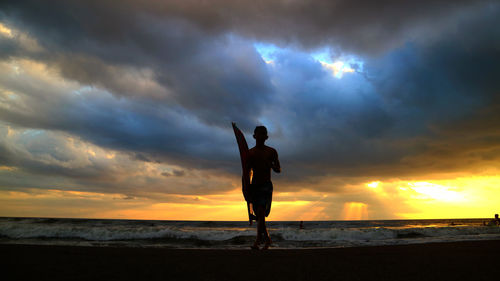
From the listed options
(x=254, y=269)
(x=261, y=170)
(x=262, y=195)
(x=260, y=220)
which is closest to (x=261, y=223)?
(x=260, y=220)

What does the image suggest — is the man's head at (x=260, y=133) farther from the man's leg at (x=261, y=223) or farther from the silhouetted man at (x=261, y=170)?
the man's leg at (x=261, y=223)

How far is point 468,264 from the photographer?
2.85 metres

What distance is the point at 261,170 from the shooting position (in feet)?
18.9

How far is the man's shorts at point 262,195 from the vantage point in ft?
18.8

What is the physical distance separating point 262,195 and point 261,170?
0.51 m

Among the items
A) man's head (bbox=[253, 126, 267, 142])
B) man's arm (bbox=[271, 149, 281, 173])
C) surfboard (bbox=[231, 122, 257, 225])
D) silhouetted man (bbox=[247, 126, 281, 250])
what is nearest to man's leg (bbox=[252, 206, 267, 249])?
silhouetted man (bbox=[247, 126, 281, 250])

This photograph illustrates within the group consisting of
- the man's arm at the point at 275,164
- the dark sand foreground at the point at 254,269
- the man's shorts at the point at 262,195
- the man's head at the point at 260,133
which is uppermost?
the man's head at the point at 260,133

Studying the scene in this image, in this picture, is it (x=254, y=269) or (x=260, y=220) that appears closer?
(x=254, y=269)

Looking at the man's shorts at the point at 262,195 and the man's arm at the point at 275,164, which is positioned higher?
the man's arm at the point at 275,164

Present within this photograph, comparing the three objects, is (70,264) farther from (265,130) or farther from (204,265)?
(265,130)

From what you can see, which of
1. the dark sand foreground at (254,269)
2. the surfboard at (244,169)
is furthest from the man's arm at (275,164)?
the dark sand foreground at (254,269)

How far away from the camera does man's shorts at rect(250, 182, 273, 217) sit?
574 centimetres

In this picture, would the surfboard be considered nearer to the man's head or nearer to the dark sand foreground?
the man's head

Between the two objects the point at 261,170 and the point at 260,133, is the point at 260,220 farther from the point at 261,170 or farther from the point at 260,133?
the point at 260,133
